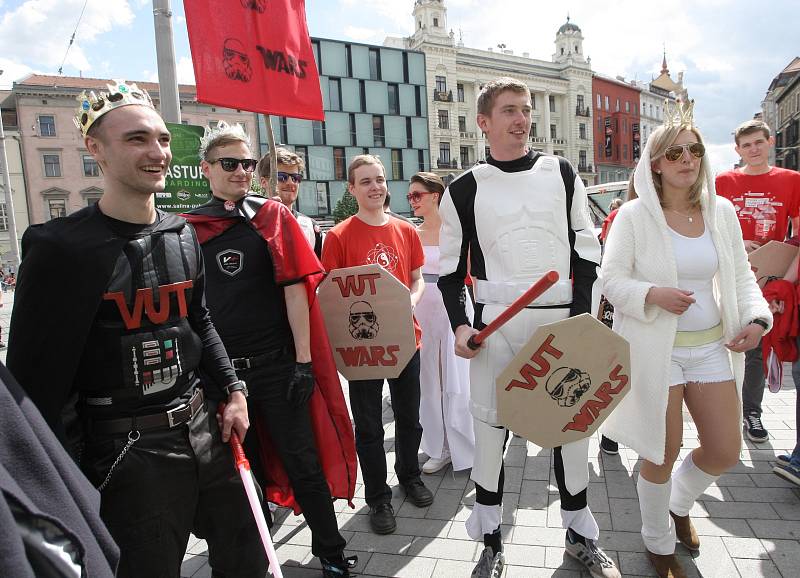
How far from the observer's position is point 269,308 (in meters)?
2.49

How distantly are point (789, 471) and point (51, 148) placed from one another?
46.3 meters

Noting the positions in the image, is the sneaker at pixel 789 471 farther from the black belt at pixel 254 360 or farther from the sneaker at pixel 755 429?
the black belt at pixel 254 360

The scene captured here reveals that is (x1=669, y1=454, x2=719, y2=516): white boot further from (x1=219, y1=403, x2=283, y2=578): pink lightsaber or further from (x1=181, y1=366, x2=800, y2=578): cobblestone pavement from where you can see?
(x1=219, y1=403, x2=283, y2=578): pink lightsaber

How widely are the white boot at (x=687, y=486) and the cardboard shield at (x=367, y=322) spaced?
1465mm

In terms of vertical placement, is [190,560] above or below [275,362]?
below

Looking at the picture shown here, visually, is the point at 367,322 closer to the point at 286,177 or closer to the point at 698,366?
the point at 286,177

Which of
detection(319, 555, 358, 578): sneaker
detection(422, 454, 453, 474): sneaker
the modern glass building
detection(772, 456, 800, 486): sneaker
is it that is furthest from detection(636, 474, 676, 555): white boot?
the modern glass building

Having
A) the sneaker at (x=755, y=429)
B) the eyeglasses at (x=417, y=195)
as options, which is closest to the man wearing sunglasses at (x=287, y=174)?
the eyeglasses at (x=417, y=195)

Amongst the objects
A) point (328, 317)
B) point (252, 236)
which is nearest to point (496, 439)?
point (328, 317)

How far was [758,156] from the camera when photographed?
150 inches

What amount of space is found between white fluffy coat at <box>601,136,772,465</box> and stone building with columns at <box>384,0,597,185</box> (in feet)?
140

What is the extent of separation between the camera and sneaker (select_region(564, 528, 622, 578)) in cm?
231

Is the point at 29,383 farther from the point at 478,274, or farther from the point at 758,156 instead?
the point at 758,156

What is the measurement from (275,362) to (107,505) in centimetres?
97
